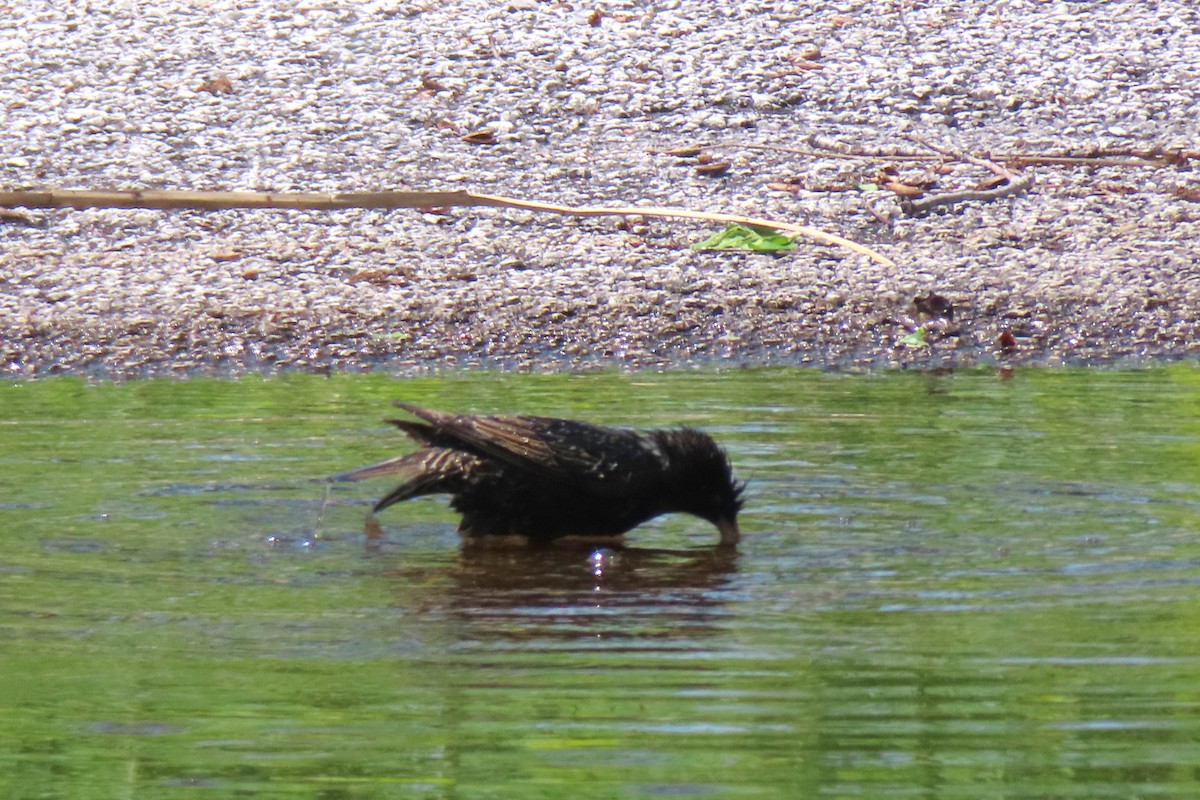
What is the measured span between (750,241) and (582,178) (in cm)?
115

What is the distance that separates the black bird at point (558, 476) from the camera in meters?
6.20

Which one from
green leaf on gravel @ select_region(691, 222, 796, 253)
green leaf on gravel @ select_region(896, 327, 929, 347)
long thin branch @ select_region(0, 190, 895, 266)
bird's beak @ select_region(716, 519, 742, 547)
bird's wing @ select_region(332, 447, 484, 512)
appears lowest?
green leaf on gravel @ select_region(896, 327, 929, 347)

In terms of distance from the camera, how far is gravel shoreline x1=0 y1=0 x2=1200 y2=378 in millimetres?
9609

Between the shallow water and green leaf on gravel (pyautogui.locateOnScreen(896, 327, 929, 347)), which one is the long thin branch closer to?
green leaf on gravel (pyautogui.locateOnScreen(896, 327, 929, 347))

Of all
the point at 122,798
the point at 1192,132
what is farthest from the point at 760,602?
the point at 1192,132

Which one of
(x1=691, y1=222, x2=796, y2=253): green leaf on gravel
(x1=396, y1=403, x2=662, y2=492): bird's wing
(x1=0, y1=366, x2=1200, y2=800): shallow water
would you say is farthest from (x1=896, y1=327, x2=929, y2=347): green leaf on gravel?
(x1=396, y1=403, x2=662, y2=492): bird's wing

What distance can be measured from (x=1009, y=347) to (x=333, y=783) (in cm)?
618

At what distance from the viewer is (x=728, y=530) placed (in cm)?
613

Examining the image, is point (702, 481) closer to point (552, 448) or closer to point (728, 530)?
point (728, 530)

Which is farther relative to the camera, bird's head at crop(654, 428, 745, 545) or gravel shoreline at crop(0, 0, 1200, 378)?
gravel shoreline at crop(0, 0, 1200, 378)

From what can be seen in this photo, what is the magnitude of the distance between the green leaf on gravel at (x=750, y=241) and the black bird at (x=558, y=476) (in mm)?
4196

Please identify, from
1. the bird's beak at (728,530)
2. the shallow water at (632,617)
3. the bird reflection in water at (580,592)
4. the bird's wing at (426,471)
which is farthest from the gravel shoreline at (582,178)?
the bird reflection in water at (580,592)

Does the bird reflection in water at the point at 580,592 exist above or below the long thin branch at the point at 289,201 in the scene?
below

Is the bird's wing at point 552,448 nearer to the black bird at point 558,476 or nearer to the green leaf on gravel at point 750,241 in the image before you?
the black bird at point 558,476
